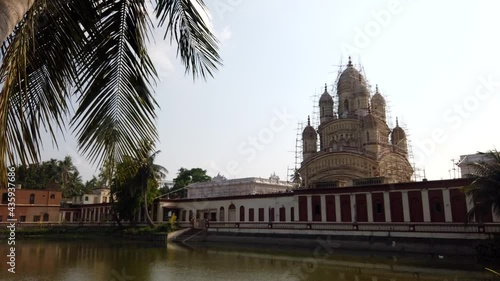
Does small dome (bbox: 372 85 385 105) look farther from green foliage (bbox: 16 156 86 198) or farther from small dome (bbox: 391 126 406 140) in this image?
green foliage (bbox: 16 156 86 198)

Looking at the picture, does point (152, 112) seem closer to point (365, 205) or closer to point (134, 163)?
point (134, 163)

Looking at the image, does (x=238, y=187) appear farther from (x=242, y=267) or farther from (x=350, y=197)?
(x=242, y=267)

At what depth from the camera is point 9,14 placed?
107 inches

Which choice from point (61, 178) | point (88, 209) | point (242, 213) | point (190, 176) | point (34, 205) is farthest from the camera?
point (190, 176)

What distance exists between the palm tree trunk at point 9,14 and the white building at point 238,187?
46.4m

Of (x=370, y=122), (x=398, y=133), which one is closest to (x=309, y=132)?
(x=370, y=122)

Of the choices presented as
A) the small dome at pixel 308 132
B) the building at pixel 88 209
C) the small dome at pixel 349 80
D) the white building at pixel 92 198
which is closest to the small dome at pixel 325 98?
the small dome at pixel 349 80

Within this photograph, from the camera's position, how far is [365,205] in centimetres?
2891

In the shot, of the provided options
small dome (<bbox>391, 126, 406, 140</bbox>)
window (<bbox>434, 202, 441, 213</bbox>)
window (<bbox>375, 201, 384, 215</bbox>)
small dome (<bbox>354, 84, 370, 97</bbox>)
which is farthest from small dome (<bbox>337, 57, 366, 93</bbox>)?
window (<bbox>434, 202, 441, 213</bbox>)

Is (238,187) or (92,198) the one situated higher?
(238,187)

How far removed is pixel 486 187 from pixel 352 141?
2777cm

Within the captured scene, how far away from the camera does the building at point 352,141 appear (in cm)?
4138

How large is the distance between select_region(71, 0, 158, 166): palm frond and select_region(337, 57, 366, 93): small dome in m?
49.3

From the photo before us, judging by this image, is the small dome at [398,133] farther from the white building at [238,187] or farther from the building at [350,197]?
the white building at [238,187]
